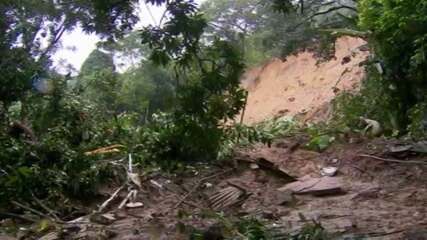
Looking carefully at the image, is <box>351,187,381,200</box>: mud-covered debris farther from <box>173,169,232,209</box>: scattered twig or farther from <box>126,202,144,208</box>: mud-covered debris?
<box>126,202,144,208</box>: mud-covered debris

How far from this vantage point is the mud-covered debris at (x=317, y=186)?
6793 millimetres

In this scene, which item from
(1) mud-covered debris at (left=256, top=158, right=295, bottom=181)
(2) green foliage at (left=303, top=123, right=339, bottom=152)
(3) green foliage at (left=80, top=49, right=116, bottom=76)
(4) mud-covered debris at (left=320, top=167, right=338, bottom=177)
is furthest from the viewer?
(3) green foliage at (left=80, top=49, right=116, bottom=76)

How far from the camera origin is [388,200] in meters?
6.18

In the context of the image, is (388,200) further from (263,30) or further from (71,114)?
(263,30)

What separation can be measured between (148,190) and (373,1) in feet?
16.4

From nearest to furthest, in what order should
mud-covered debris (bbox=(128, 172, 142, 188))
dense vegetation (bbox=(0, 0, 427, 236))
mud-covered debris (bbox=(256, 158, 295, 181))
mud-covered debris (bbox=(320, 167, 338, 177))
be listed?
1. dense vegetation (bbox=(0, 0, 427, 236))
2. mud-covered debris (bbox=(128, 172, 142, 188))
3. mud-covered debris (bbox=(320, 167, 338, 177))
4. mud-covered debris (bbox=(256, 158, 295, 181))

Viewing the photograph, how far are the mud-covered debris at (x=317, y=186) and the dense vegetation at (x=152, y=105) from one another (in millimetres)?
1102

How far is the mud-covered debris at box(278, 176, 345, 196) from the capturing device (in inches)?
267

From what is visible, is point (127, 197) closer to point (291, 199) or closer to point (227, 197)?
point (227, 197)

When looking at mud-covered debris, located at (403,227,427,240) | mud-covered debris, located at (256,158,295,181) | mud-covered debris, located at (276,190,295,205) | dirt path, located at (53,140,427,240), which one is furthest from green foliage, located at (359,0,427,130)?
mud-covered debris, located at (403,227,427,240)

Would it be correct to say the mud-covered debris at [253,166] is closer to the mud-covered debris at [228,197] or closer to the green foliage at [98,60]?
the mud-covered debris at [228,197]

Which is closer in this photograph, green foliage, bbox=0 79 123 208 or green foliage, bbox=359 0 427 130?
green foliage, bbox=0 79 123 208

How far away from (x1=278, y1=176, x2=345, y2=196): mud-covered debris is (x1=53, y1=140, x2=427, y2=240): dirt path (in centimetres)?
9

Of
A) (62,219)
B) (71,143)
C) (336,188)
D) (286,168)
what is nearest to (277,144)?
(286,168)
